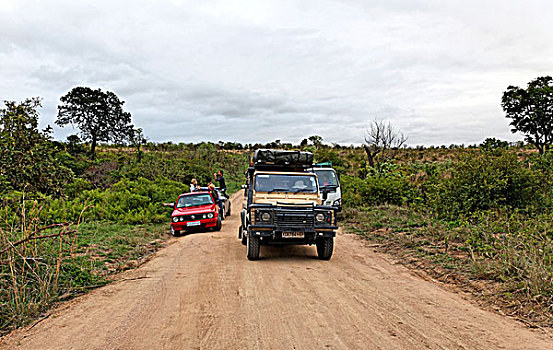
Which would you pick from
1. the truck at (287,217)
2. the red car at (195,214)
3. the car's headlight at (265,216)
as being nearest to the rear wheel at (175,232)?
the red car at (195,214)

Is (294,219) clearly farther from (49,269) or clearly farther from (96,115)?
(96,115)

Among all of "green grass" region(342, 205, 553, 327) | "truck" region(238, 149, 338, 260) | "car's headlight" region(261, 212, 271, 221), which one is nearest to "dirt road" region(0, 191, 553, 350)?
"green grass" region(342, 205, 553, 327)

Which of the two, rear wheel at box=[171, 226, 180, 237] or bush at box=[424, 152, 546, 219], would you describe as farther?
rear wheel at box=[171, 226, 180, 237]

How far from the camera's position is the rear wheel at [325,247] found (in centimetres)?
984

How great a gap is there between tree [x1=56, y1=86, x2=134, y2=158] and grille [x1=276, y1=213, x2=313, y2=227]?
2966 cm

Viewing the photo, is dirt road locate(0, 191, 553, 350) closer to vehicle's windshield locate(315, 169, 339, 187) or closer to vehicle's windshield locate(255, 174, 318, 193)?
vehicle's windshield locate(255, 174, 318, 193)

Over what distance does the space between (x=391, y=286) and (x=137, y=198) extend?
12827mm

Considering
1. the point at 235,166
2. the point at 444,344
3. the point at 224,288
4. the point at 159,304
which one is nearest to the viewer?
the point at 444,344

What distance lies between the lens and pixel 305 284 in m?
7.68

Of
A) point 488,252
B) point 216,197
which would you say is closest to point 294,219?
point 488,252

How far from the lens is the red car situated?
1457 centimetres

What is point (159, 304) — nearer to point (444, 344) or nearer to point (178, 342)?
point (178, 342)

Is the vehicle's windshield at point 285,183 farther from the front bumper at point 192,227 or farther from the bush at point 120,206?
the bush at point 120,206

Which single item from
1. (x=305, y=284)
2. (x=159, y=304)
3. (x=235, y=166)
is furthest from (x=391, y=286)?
(x=235, y=166)
